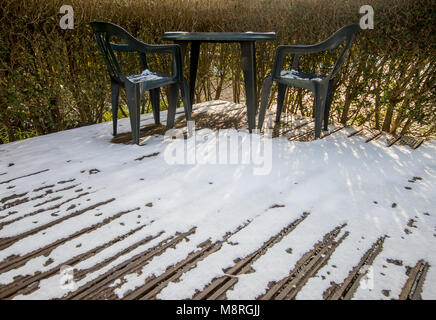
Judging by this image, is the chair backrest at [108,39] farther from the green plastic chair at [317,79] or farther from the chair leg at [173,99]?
the green plastic chair at [317,79]

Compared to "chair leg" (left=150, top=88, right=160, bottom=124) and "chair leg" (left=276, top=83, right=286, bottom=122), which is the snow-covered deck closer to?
"chair leg" (left=150, top=88, right=160, bottom=124)

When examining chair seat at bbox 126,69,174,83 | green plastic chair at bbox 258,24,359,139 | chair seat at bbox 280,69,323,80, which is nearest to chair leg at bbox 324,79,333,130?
green plastic chair at bbox 258,24,359,139

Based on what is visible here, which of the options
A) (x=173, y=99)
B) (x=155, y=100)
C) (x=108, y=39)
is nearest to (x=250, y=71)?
(x=173, y=99)

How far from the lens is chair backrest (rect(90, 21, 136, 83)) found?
2291 mm

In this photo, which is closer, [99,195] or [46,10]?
[99,195]

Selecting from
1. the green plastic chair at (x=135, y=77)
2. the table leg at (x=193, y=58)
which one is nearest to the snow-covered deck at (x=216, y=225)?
the green plastic chair at (x=135, y=77)

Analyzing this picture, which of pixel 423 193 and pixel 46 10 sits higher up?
pixel 46 10

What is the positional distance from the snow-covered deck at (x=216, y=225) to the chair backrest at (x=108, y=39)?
720 millimetres

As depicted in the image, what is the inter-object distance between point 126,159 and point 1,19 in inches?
65.0

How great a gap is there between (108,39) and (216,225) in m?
1.91

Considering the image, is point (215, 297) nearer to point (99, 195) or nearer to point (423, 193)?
point (99, 195)

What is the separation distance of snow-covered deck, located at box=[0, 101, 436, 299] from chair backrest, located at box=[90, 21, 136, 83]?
72 centimetres

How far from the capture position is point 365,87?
10.7 feet

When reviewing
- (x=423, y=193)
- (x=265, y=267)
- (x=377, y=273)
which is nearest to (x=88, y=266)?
(x=265, y=267)
